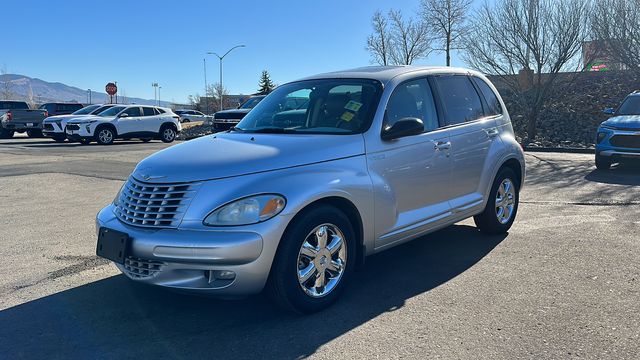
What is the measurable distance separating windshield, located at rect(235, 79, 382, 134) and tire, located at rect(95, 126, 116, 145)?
60.5 ft

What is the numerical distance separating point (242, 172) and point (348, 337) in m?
1.32

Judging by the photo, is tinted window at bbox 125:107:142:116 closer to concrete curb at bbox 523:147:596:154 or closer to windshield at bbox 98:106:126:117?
windshield at bbox 98:106:126:117

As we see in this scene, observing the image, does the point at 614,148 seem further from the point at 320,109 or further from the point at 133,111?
the point at 133,111

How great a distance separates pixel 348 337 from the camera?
11.6ft

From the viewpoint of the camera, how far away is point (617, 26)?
20672mm

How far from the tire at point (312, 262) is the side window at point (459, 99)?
1.88 metres

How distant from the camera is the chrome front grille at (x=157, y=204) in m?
3.57

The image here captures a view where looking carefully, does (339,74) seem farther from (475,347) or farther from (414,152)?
(475,347)

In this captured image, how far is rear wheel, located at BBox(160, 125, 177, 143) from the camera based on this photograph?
2421 cm

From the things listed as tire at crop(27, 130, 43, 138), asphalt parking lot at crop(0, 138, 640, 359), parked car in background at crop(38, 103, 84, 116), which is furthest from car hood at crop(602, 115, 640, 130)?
parked car in background at crop(38, 103, 84, 116)

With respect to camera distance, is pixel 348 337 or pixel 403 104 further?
pixel 403 104

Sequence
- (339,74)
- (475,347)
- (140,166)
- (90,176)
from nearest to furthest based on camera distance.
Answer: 1. (475,347)
2. (140,166)
3. (339,74)
4. (90,176)

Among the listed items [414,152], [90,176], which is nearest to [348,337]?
[414,152]

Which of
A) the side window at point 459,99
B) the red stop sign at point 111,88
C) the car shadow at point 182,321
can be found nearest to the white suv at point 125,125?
the red stop sign at point 111,88
